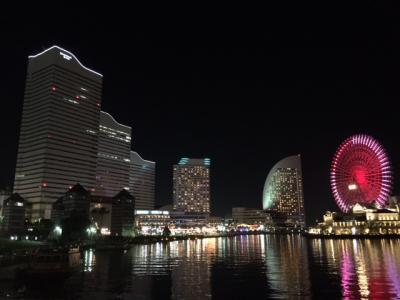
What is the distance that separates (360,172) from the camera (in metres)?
167

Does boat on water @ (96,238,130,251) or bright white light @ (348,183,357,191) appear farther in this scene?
bright white light @ (348,183,357,191)

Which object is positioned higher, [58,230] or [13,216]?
[13,216]

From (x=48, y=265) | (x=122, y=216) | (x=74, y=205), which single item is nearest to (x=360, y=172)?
(x=122, y=216)

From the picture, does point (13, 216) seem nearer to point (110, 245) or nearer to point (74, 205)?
point (74, 205)

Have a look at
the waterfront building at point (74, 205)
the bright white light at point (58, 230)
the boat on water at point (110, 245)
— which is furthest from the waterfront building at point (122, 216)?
the boat on water at point (110, 245)

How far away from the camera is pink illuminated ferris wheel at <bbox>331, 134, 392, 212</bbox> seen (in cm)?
15988

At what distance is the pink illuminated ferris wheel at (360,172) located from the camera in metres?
160

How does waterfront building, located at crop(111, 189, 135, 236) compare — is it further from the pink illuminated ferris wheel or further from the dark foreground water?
the dark foreground water

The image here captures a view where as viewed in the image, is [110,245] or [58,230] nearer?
[110,245]

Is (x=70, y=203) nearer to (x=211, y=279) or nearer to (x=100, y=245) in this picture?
(x=100, y=245)

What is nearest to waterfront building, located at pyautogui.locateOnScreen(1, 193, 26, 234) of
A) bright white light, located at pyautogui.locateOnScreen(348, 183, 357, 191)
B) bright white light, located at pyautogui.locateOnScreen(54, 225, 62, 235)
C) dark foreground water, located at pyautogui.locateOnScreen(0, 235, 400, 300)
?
bright white light, located at pyautogui.locateOnScreen(54, 225, 62, 235)

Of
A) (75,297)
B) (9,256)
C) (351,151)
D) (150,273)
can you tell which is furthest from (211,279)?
(351,151)

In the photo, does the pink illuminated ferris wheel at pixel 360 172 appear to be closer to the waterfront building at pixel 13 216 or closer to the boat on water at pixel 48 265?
the boat on water at pixel 48 265

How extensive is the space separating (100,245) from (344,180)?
371ft
